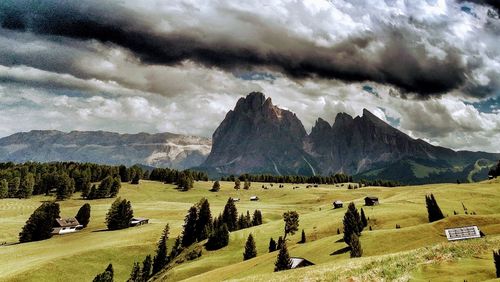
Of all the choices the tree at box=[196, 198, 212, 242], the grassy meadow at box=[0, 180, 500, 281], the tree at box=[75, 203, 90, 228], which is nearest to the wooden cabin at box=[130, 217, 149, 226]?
the grassy meadow at box=[0, 180, 500, 281]

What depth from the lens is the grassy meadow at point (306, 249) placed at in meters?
37.8

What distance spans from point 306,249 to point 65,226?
113 m

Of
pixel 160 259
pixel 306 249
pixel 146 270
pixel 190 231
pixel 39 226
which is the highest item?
pixel 39 226

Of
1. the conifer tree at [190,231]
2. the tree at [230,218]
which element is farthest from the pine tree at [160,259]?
the tree at [230,218]

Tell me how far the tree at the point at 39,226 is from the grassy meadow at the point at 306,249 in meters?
5.31

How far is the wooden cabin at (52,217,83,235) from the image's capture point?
147 m

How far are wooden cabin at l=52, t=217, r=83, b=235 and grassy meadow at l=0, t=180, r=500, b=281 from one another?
19.2 ft

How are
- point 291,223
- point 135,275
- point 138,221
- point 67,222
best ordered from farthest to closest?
point 138,221 → point 67,222 → point 291,223 → point 135,275

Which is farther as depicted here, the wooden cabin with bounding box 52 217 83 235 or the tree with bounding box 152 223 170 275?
the wooden cabin with bounding box 52 217 83 235

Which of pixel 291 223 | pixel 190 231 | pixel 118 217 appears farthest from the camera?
pixel 118 217

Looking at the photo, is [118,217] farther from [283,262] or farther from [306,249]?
[283,262]

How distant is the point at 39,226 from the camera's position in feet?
454

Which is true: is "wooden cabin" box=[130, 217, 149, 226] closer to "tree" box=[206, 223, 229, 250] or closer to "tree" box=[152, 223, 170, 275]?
"tree" box=[152, 223, 170, 275]

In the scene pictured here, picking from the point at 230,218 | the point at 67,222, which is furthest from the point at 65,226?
the point at 230,218
